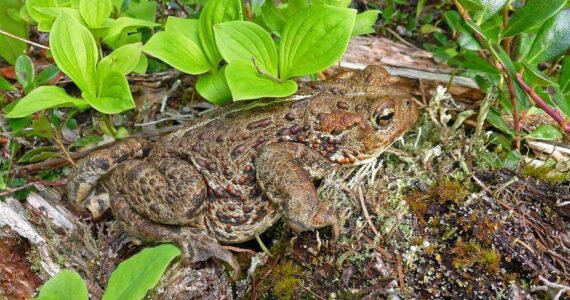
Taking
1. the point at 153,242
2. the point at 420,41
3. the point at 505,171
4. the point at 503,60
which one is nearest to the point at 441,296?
the point at 505,171

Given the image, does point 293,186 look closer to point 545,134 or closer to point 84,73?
point 84,73

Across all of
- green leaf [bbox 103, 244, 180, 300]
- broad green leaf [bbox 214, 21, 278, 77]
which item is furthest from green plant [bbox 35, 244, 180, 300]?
broad green leaf [bbox 214, 21, 278, 77]

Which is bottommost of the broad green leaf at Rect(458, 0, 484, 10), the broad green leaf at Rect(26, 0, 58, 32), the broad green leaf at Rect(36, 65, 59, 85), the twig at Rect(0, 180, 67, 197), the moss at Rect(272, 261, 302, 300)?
the moss at Rect(272, 261, 302, 300)

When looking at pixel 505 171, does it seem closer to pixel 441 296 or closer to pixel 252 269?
pixel 441 296

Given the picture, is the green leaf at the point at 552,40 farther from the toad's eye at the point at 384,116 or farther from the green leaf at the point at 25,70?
the green leaf at the point at 25,70

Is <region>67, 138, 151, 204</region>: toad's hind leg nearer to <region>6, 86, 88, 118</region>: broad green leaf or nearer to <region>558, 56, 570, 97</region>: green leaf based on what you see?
<region>6, 86, 88, 118</region>: broad green leaf

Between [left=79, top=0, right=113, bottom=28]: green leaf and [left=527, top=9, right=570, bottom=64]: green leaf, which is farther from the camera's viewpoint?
[left=79, top=0, right=113, bottom=28]: green leaf
